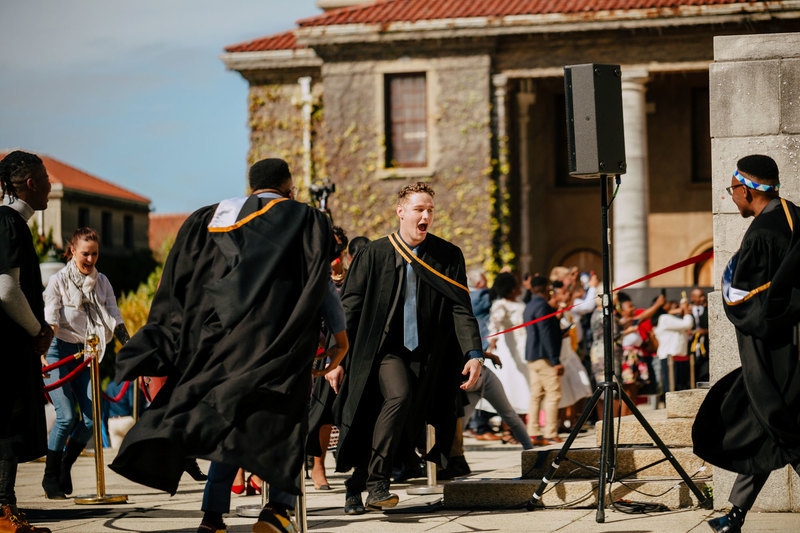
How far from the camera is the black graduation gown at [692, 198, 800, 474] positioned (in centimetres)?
594

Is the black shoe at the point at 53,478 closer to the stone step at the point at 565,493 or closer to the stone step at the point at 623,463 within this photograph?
the stone step at the point at 565,493

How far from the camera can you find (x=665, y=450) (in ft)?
23.1

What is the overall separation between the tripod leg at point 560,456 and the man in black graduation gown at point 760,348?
793 mm

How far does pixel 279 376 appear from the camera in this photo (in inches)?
217

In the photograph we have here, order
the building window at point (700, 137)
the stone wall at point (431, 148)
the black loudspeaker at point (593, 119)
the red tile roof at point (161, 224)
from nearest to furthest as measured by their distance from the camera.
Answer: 1. the black loudspeaker at point (593, 119)
2. the stone wall at point (431, 148)
3. the building window at point (700, 137)
4. the red tile roof at point (161, 224)

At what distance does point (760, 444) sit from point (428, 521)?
83.1 inches

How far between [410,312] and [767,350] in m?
2.53

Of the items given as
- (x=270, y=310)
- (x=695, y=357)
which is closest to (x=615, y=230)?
(x=695, y=357)

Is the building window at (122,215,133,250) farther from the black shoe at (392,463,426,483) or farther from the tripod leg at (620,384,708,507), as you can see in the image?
the tripod leg at (620,384,708,507)

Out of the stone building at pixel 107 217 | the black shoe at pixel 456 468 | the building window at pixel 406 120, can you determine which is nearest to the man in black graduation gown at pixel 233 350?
the black shoe at pixel 456 468

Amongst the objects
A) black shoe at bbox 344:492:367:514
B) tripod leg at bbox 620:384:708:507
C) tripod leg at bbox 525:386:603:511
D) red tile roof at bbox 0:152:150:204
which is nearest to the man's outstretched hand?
tripod leg at bbox 525:386:603:511

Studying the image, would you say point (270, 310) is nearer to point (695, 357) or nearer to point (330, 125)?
point (695, 357)

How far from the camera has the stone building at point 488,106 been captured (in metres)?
26.1

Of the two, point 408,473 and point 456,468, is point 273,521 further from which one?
point 456,468
